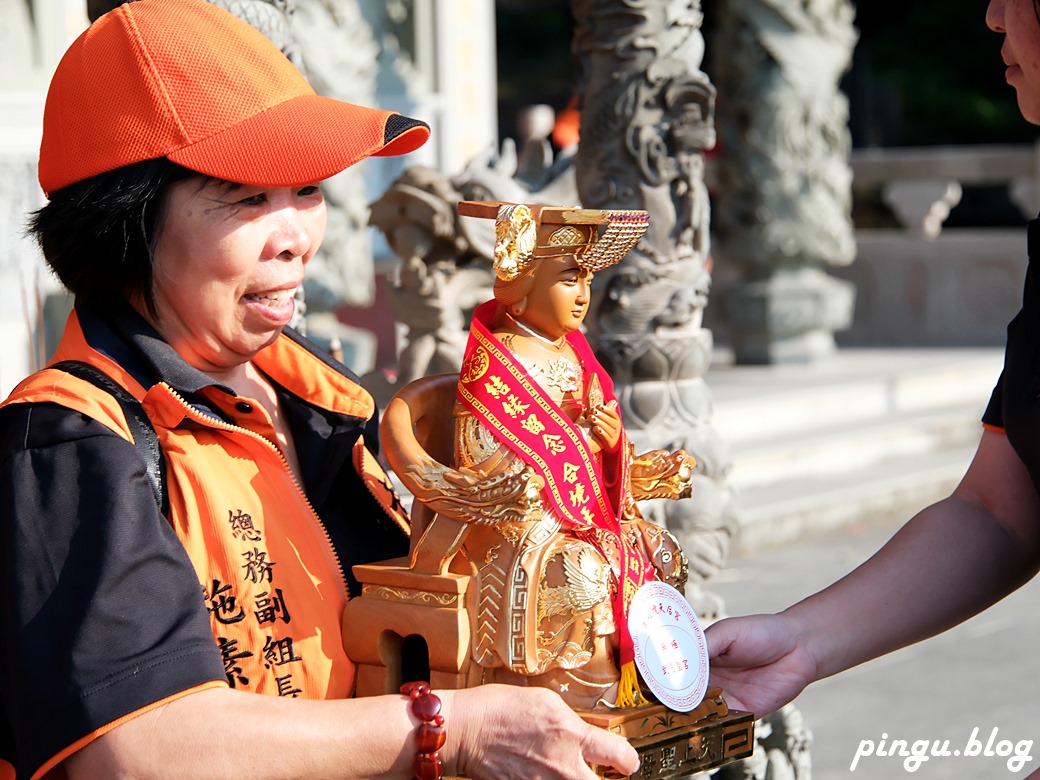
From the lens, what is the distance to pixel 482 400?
1.87 meters

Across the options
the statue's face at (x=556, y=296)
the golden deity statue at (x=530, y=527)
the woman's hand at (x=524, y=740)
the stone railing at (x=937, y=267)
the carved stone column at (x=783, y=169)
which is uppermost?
the statue's face at (x=556, y=296)

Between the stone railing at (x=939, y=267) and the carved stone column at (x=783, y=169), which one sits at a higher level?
the carved stone column at (x=783, y=169)

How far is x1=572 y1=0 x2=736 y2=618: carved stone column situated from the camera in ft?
→ 13.7

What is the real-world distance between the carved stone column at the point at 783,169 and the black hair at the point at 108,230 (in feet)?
26.5

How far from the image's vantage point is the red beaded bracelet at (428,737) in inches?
64.6

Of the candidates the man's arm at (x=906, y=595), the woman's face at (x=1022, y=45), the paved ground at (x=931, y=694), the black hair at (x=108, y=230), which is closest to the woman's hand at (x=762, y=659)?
the man's arm at (x=906, y=595)

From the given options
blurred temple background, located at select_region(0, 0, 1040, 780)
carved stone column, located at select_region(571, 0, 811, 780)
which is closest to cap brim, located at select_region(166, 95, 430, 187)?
blurred temple background, located at select_region(0, 0, 1040, 780)

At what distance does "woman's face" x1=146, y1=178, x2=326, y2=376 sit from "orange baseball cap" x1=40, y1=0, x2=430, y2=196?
2.5 inches

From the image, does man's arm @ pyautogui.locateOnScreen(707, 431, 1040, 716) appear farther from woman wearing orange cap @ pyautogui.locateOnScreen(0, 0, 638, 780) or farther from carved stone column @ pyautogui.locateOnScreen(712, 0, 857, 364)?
carved stone column @ pyautogui.locateOnScreen(712, 0, 857, 364)

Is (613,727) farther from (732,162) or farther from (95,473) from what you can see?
(732,162)

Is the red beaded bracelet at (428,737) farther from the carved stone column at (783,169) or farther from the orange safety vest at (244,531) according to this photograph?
the carved stone column at (783,169)

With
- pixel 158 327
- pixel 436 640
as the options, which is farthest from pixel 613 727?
pixel 158 327

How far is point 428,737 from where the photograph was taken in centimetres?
165

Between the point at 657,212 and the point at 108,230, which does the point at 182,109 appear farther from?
the point at 657,212
